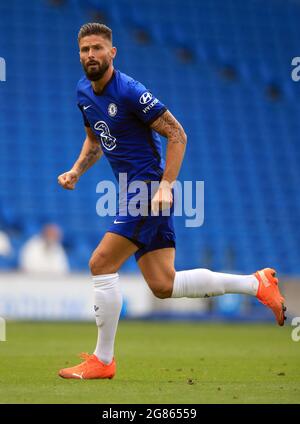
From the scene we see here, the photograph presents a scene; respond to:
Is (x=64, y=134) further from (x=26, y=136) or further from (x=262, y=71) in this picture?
(x=262, y=71)

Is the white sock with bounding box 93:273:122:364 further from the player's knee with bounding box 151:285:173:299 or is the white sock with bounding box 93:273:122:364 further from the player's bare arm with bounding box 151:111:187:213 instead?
the player's bare arm with bounding box 151:111:187:213

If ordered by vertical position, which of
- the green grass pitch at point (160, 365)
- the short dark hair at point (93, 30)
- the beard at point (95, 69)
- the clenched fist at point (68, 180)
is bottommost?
the green grass pitch at point (160, 365)

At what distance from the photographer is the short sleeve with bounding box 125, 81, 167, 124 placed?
5.91 metres

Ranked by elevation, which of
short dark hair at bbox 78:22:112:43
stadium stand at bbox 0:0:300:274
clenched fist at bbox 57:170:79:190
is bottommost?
clenched fist at bbox 57:170:79:190

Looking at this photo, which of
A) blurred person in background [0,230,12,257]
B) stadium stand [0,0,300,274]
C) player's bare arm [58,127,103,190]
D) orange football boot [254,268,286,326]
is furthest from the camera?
stadium stand [0,0,300,274]

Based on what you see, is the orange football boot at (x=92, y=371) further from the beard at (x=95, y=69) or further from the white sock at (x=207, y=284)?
the beard at (x=95, y=69)

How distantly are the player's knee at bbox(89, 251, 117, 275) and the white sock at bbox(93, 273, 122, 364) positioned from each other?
0.03 metres

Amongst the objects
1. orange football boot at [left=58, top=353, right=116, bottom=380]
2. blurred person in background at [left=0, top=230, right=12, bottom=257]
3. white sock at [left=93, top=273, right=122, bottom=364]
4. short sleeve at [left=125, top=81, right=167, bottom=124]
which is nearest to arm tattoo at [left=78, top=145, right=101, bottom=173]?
short sleeve at [left=125, top=81, right=167, bottom=124]

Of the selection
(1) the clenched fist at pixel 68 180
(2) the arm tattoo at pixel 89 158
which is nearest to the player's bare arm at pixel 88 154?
(2) the arm tattoo at pixel 89 158

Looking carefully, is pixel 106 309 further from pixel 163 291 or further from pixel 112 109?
pixel 112 109

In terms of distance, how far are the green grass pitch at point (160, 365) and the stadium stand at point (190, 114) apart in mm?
4492

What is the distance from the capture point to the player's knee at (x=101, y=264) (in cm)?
596

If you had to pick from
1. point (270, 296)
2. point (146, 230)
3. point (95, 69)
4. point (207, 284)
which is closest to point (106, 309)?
point (146, 230)
